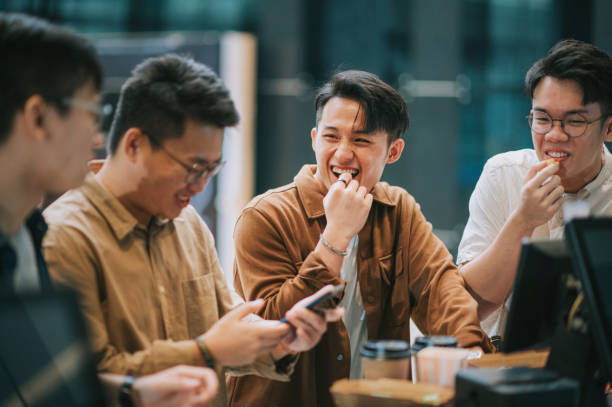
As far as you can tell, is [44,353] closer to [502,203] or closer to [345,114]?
[345,114]

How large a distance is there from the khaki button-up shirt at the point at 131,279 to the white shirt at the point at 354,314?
42 cm

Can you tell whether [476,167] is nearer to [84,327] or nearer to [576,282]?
[576,282]

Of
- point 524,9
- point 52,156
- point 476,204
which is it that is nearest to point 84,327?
point 52,156

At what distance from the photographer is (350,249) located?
7.25ft

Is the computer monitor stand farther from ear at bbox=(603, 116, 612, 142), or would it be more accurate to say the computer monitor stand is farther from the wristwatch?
ear at bbox=(603, 116, 612, 142)

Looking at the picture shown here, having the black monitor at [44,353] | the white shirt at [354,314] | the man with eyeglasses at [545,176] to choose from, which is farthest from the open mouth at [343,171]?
the black monitor at [44,353]

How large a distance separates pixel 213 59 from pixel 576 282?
4006mm

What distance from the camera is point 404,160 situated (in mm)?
4977

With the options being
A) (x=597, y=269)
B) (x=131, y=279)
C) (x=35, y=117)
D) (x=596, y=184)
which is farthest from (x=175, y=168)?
(x=596, y=184)

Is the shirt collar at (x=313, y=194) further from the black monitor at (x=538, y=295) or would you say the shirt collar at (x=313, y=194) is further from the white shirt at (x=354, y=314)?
the black monitor at (x=538, y=295)

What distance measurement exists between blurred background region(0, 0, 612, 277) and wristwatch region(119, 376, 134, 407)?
11.7 ft

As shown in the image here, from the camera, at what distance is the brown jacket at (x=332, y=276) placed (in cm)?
195

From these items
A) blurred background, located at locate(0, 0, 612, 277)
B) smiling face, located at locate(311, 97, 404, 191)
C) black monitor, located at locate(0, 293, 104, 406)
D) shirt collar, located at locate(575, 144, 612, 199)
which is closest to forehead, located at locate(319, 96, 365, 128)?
smiling face, located at locate(311, 97, 404, 191)

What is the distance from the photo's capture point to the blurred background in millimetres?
4938
